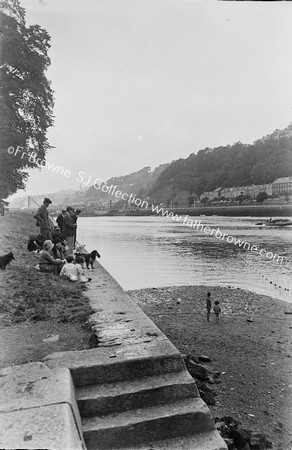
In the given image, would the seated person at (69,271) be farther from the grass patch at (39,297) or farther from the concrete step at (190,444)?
the concrete step at (190,444)

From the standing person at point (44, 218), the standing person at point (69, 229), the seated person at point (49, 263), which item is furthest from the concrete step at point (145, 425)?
the standing person at point (69, 229)

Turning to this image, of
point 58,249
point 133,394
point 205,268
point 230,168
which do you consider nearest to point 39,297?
point 133,394

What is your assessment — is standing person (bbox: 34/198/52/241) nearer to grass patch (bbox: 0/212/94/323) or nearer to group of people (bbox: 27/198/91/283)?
group of people (bbox: 27/198/91/283)

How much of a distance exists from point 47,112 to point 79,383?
21.3 metres

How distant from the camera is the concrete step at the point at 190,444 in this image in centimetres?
348

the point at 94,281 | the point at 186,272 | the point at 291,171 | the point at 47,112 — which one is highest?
the point at 291,171

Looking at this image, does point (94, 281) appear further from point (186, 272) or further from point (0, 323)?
point (186, 272)

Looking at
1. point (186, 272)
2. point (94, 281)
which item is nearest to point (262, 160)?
point (186, 272)

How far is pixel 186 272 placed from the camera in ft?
79.4

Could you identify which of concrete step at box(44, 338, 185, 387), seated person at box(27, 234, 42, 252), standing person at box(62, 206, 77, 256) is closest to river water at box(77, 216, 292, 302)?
seated person at box(27, 234, 42, 252)

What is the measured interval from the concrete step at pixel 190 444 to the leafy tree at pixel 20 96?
15.8 meters

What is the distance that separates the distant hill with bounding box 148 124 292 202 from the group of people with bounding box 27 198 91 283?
133944mm

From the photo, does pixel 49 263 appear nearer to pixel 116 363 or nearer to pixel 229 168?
pixel 116 363

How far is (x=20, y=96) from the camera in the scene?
19375mm
